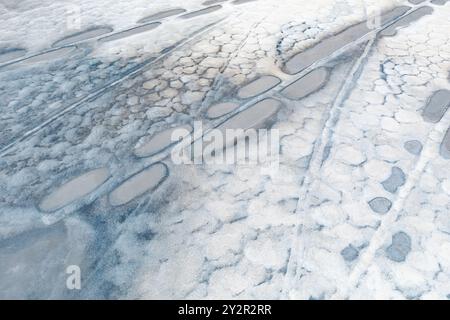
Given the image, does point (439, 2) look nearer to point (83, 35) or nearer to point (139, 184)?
point (83, 35)

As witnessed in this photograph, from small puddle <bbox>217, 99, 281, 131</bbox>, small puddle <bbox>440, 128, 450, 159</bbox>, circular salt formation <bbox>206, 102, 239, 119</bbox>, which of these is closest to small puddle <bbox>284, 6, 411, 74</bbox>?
small puddle <bbox>217, 99, 281, 131</bbox>

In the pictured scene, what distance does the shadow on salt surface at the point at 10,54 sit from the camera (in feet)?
13.9

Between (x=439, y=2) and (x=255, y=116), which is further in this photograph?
(x=439, y=2)

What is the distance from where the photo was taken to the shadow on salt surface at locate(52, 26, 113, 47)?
14.8 ft

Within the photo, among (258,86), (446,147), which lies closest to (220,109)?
(258,86)

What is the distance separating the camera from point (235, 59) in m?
3.97

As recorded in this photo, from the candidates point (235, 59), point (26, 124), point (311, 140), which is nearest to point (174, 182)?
point (311, 140)

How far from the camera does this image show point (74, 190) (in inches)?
104

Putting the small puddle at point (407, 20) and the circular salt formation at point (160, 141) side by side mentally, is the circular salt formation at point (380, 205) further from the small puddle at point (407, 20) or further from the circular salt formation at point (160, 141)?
the small puddle at point (407, 20)

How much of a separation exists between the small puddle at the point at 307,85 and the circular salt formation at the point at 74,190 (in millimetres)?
1914

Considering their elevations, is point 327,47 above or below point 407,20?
below

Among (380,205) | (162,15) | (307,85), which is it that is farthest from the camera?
(162,15)

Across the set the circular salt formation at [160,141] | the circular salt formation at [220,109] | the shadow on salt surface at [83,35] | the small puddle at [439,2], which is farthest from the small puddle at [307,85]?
the small puddle at [439,2]

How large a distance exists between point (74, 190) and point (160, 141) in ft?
2.63
